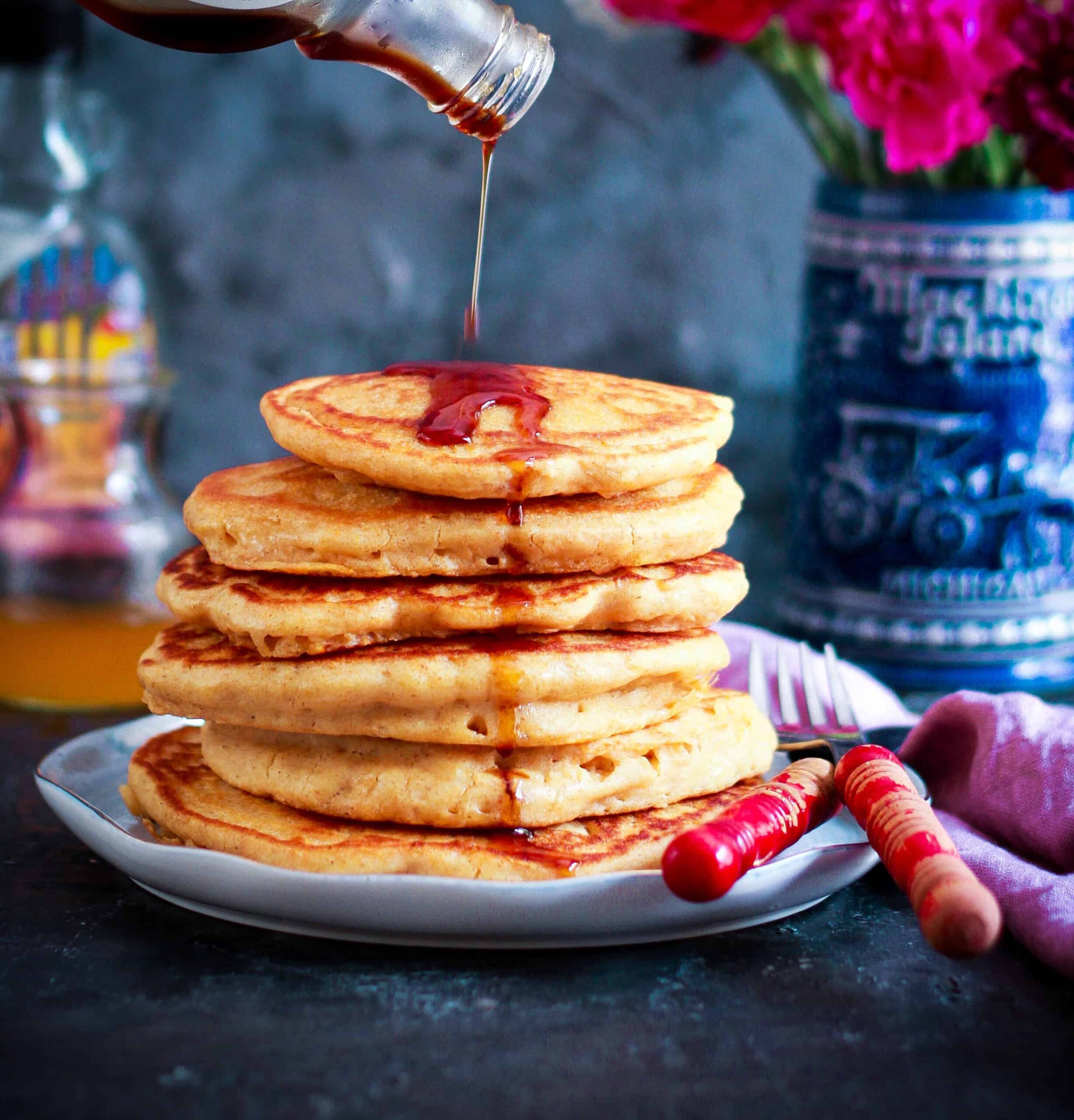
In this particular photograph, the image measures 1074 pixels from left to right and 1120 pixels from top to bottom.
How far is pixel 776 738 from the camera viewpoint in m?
1.47

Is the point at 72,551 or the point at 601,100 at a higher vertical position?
the point at 601,100

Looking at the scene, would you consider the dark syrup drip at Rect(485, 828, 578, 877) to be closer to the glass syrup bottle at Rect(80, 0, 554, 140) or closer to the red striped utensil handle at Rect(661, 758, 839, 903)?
the red striped utensil handle at Rect(661, 758, 839, 903)

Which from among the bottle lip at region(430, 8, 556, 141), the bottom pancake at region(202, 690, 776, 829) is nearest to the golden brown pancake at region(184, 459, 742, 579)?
the bottom pancake at region(202, 690, 776, 829)

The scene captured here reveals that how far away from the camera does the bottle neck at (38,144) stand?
2404mm

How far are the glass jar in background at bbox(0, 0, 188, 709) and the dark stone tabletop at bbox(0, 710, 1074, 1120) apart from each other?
0.84 meters

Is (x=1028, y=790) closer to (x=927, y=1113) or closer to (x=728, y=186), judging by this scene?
(x=927, y=1113)

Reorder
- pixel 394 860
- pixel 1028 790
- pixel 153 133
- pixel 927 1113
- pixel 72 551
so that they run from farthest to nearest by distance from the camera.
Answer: pixel 153 133, pixel 72 551, pixel 1028 790, pixel 394 860, pixel 927 1113

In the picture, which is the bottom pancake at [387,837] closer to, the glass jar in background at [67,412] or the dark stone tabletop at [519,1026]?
the dark stone tabletop at [519,1026]

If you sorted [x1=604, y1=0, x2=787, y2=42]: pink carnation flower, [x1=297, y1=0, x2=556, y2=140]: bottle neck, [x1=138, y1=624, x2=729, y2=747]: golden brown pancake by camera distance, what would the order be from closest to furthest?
[x1=138, y1=624, x2=729, y2=747]: golden brown pancake
[x1=297, y1=0, x2=556, y2=140]: bottle neck
[x1=604, y1=0, x2=787, y2=42]: pink carnation flower

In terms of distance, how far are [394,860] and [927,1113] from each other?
0.46m

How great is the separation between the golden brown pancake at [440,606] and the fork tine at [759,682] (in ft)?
1.25

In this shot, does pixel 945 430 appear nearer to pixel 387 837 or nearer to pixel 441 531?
pixel 441 531

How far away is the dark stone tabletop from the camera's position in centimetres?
97

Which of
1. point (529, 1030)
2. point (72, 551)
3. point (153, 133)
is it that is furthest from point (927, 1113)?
point (153, 133)
